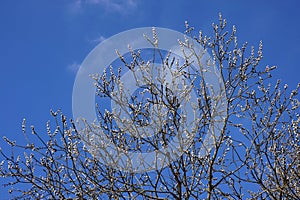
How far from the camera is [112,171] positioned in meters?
5.15

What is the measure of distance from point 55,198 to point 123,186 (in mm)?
737

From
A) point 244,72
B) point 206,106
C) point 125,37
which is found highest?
point 125,37

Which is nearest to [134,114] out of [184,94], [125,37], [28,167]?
[184,94]

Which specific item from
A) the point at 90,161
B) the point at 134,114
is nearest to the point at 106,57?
the point at 134,114

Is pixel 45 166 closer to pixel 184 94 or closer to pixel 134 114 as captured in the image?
pixel 134 114

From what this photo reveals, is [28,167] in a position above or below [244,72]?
below

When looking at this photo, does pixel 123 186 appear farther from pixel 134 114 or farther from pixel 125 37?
pixel 125 37

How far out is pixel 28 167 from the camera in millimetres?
5219

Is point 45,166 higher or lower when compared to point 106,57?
lower

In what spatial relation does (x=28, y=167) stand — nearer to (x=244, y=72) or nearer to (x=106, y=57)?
(x=106, y=57)

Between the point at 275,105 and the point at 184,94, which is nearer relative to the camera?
the point at 184,94

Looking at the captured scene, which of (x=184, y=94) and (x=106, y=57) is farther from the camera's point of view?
(x=106, y=57)

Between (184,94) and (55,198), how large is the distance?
176 cm

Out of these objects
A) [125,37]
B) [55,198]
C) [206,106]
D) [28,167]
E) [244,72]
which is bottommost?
[55,198]
